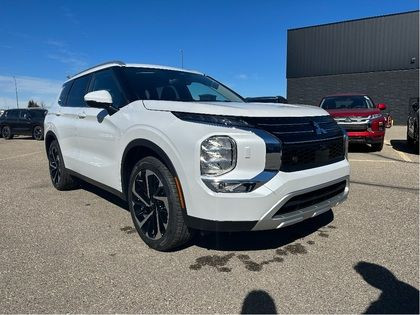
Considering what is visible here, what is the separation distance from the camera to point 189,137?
9.92ft

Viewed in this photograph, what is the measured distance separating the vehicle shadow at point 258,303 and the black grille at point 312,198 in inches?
24.1

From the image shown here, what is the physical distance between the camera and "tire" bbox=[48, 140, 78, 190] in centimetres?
575

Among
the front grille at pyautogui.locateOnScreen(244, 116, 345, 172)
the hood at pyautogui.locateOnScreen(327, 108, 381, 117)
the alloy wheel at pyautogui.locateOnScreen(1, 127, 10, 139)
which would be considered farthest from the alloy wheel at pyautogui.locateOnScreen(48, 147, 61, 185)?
the alloy wheel at pyautogui.locateOnScreen(1, 127, 10, 139)

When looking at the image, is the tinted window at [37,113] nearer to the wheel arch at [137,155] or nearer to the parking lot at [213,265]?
the parking lot at [213,265]

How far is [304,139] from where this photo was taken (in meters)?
3.23

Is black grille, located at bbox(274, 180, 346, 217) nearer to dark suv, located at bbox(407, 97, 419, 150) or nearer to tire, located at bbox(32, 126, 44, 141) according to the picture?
dark suv, located at bbox(407, 97, 419, 150)

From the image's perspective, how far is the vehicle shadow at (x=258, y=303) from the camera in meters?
2.54

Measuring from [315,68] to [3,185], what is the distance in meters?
30.3

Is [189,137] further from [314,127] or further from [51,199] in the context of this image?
[51,199]

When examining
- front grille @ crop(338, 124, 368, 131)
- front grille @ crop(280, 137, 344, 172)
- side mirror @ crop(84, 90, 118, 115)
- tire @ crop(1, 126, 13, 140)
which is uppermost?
side mirror @ crop(84, 90, 118, 115)

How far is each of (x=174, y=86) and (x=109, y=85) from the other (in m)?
0.73

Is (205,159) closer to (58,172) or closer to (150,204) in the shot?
(150,204)

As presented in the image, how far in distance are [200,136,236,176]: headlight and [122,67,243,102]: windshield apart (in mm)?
1249

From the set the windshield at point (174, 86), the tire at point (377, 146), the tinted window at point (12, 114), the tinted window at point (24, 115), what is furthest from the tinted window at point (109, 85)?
the tinted window at point (12, 114)
